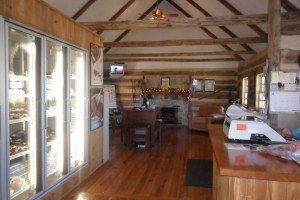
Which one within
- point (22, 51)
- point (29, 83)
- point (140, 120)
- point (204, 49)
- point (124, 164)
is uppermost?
point (204, 49)

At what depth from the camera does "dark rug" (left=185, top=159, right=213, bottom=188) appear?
406 cm

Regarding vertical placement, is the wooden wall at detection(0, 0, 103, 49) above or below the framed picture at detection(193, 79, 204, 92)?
above

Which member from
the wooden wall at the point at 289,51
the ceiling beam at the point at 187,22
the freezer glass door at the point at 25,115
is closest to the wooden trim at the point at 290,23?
the wooden wall at the point at 289,51

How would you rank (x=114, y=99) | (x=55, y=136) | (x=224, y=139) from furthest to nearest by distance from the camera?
(x=114, y=99)
(x=55, y=136)
(x=224, y=139)

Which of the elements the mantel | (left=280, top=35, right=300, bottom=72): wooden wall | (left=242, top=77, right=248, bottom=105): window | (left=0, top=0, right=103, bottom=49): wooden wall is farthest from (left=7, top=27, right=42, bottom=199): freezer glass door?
(left=242, top=77, right=248, bottom=105): window

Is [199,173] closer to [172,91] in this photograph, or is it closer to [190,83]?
[172,91]

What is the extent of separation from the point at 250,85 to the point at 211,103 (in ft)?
7.60

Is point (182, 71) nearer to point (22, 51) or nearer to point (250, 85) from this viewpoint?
point (250, 85)

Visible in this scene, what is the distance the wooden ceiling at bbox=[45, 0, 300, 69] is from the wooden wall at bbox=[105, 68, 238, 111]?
486 millimetres

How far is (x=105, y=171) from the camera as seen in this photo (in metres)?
4.63

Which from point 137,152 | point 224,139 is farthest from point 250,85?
point 224,139

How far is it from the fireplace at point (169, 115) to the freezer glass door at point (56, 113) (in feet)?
23.9

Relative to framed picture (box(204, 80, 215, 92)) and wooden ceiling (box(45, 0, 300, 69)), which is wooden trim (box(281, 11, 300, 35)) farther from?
framed picture (box(204, 80, 215, 92))

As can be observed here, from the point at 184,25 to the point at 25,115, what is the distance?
3921 millimetres
